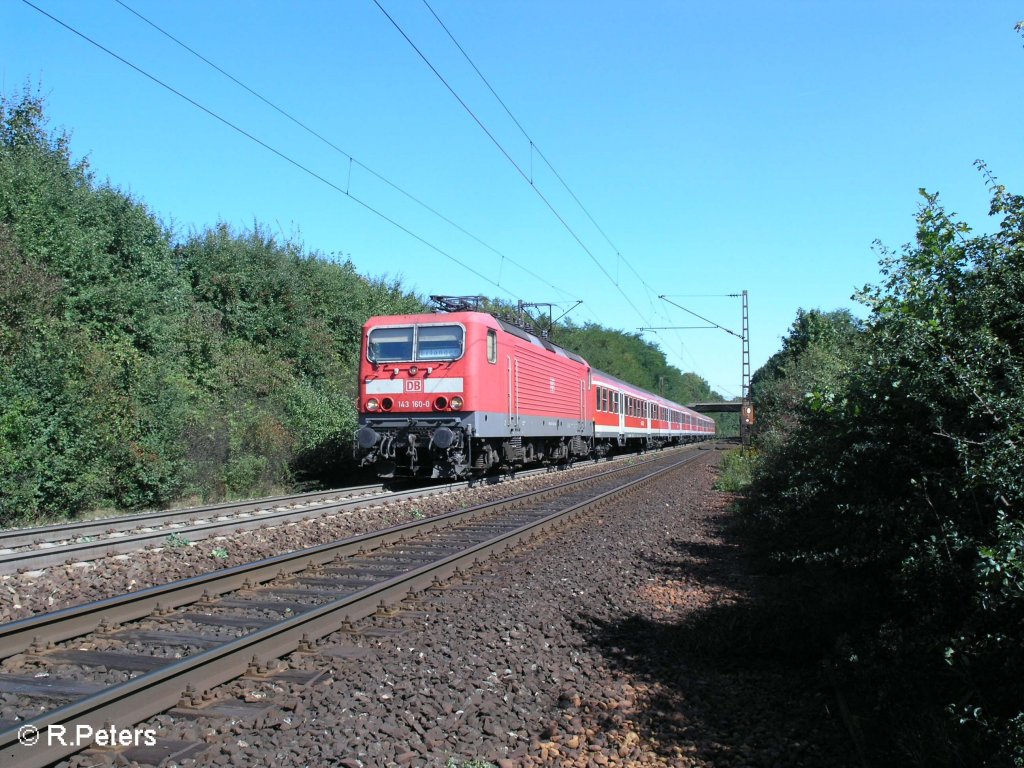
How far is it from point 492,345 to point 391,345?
2.10 m

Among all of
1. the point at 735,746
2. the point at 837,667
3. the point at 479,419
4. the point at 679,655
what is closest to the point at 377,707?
the point at 735,746

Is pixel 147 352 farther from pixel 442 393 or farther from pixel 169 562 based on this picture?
pixel 169 562

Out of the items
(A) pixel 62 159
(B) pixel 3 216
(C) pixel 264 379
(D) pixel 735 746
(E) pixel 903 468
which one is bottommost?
(D) pixel 735 746

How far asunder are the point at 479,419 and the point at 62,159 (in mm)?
15213

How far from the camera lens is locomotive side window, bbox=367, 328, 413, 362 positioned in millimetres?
15453

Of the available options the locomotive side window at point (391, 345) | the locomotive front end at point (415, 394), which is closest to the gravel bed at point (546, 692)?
the locomotive front end at point (415, 394)

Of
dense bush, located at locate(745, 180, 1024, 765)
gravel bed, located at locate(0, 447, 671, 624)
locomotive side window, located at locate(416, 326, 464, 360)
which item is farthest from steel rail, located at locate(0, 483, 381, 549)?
dense bush, located at locate(745, 180, 1024, 765)

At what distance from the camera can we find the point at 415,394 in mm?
15195

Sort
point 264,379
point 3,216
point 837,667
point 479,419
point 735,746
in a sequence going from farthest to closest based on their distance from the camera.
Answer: point 264,379 < point 3,216 < point 479,419 < point 837,667 < point 735,746

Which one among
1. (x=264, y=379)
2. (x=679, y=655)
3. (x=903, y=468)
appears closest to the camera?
(x=903, y=468)

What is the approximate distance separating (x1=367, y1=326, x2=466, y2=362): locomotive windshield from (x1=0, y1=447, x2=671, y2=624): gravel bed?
10.8ft

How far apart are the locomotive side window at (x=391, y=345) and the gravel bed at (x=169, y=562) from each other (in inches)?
137

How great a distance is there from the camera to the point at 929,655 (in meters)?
4.11

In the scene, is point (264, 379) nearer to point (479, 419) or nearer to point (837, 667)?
point (479, 419)
